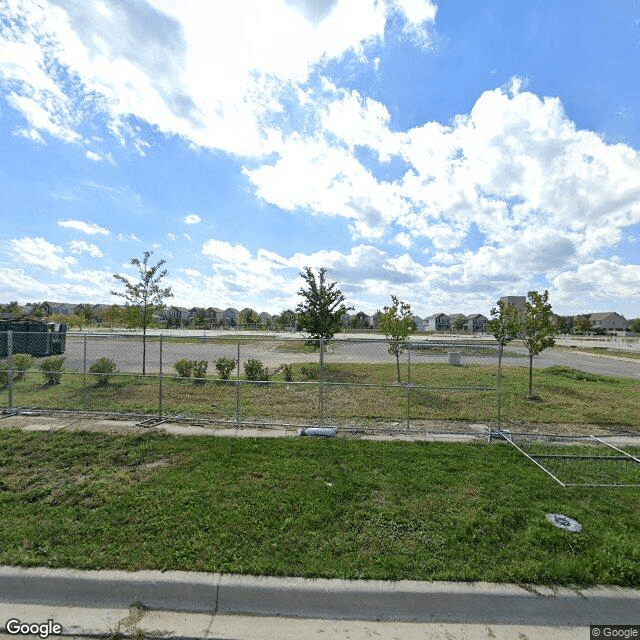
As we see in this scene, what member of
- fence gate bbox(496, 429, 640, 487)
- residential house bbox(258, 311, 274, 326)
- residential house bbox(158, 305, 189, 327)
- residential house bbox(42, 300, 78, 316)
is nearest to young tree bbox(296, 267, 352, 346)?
fence gate bbox(496, 429, 640, 487)

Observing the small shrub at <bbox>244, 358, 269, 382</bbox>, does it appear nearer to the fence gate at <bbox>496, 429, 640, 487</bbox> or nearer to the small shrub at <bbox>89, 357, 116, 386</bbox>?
the small shrub at <bbox>89, 357, 116, 386</bbox>

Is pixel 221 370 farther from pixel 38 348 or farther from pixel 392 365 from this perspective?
pixel 38 348

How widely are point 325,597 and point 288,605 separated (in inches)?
11.7

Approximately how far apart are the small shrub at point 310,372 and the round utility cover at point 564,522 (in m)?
8.98

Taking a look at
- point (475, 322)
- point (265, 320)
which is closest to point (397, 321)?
point (265, 320)

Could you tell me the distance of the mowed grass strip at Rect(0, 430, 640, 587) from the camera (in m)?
3.18

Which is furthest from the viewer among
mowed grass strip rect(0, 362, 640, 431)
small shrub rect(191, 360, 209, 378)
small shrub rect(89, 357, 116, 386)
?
small shrub rect(191, 360, 209, 378)

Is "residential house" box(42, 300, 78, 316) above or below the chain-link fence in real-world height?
above

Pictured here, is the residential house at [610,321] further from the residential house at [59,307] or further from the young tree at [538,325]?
the residential house at [59,307]

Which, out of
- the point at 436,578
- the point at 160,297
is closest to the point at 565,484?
the point at 436,578

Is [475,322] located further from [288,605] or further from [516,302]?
[288,605]

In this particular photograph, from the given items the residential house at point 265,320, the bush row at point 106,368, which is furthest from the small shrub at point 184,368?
the residential house at point 265,320

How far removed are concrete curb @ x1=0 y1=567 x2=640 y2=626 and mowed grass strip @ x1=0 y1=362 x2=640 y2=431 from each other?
4.14 metres

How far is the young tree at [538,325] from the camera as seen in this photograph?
11.0 metres
